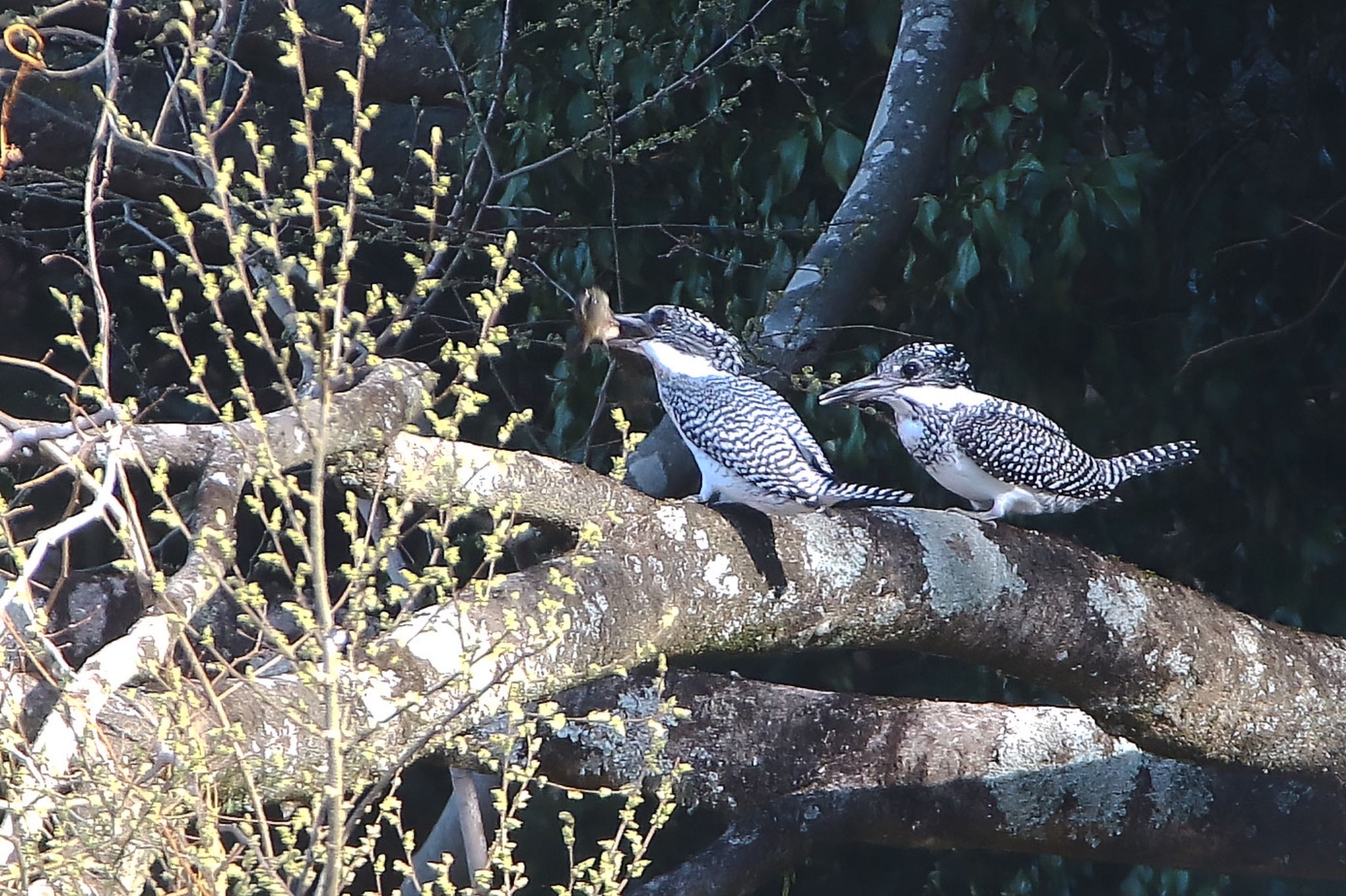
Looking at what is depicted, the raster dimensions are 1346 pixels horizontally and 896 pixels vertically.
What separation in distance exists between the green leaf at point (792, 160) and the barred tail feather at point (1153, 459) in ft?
3.15

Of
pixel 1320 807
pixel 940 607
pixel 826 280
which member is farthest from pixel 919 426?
pixel 1320 807

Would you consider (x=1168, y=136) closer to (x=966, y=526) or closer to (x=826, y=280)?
(x=826, y=280)

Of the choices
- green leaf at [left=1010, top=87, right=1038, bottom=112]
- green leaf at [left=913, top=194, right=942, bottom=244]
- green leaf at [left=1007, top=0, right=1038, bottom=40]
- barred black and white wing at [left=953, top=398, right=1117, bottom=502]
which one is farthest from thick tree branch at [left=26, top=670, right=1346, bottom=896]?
green leaf at [left=1007, top=0, right=1038, bottom=40]

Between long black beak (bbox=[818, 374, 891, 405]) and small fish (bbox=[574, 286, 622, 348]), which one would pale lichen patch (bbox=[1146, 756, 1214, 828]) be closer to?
long black beak (bbox=[818, 374, 891, 405])

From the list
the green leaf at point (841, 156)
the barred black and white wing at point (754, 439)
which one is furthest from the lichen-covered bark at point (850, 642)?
the green leaf at point (841, 156)

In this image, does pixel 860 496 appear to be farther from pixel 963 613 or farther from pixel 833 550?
pixel 963 613

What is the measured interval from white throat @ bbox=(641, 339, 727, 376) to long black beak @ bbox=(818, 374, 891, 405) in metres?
0.25

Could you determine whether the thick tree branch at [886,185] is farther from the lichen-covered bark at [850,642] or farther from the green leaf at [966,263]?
the lichen-covered bark at [850,642]

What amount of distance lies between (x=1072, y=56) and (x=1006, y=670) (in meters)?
1.65

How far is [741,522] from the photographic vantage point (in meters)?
2.50

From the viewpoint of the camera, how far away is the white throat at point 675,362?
Result: 3266mm

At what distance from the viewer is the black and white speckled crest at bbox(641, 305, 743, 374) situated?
3.29 meters

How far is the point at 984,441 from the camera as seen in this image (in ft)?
11.0

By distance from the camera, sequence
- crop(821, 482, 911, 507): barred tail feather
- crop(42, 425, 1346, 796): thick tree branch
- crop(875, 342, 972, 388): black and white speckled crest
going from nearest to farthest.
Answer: crop(42, 425, 1346, 796): thick tree branch
crop(821, 482, 911, 507): barred tail feather
crop(875, 342, 972, 388): black and white speckled crest
